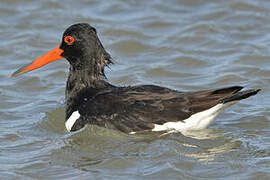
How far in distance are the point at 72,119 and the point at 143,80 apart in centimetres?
276

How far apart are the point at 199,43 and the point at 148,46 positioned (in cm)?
113

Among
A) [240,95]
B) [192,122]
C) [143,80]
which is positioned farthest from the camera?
[143,80]

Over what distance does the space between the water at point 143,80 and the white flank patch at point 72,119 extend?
0.19 meters

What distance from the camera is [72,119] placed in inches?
356

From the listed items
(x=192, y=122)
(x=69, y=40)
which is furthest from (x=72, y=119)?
(x=192, y=122)

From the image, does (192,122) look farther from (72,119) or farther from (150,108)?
(72,119)

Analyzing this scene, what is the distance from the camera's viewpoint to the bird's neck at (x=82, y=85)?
30.8ft

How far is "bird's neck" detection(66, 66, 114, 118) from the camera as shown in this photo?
369 inches

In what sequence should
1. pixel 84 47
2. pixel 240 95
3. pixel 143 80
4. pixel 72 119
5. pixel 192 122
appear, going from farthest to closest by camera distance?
pixel 143 80 → pixel 84 47 → pixel 72 119 → pixel 192 122 → pixel 240 95

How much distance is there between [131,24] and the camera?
46.4ft

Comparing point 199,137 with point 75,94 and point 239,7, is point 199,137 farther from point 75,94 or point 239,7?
point 239,7

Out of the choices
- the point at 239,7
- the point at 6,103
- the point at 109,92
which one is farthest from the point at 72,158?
the point at 239,7

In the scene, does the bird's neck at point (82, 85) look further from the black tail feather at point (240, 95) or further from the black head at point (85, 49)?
the black tail feather at point (240, 95)

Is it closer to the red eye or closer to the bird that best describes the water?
the bird
